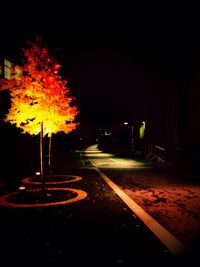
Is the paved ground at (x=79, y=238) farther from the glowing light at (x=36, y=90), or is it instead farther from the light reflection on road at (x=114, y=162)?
the light reflection on road at (x=114, y=162)

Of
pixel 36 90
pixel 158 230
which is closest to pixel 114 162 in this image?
pixel 36 90

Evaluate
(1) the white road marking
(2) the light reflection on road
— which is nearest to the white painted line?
(1) the white road marking

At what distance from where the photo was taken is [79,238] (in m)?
6.37

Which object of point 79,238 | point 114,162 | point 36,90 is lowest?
point 114,162

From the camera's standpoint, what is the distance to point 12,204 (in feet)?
32.3

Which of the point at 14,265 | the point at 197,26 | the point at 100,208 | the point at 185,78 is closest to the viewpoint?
the point at 14,265

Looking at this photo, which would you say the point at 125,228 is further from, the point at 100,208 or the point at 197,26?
the point at 197,26

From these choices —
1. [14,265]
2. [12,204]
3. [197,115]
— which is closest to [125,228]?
[14,265]

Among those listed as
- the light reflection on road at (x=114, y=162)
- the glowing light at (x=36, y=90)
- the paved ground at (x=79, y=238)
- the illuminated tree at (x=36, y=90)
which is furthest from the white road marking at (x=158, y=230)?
the light reflection on road at (x=114, y=162)

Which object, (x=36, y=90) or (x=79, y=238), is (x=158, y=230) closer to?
(x=79, y=238)

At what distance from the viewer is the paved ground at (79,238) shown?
518 centimetres

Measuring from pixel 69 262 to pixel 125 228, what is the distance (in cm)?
Answer: 233

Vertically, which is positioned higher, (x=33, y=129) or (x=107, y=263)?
(x=33, y=129)

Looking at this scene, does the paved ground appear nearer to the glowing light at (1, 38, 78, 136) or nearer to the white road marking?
the white road marking
